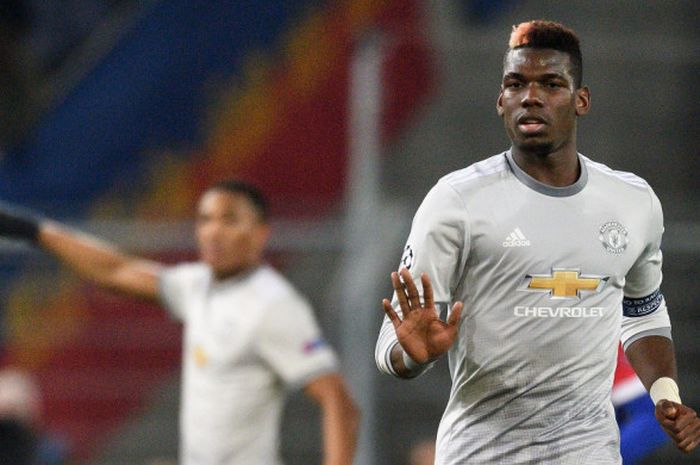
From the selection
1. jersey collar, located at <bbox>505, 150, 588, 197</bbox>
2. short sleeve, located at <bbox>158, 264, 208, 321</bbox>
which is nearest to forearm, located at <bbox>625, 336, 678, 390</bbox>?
jersey collar, located at <bbox>505, 150, 588, 197</bbox>

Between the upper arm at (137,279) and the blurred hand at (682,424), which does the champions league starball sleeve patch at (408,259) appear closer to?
the blurred hand at (682,424)

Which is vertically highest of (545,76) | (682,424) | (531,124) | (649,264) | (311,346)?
(545,76)

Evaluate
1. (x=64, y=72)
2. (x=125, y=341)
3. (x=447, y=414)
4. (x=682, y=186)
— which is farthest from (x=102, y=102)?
(x=447, y=414)

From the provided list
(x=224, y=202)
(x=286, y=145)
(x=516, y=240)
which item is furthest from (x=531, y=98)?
(x=286, y=145)

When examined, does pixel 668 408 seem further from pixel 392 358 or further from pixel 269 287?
pixel 269 287

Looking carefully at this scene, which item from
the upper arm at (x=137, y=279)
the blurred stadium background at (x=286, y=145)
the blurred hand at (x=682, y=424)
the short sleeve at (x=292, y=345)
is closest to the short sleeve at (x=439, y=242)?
the blurred hand at (x=682, y=424)

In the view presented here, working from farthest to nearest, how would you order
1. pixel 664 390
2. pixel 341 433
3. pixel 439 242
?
1. pixel 341 433
2. pixel 664 390
3. pixel 439 242

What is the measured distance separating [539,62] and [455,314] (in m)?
0.67

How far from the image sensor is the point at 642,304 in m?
3.84

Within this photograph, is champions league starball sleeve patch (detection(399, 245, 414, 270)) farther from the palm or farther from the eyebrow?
the eyebrow

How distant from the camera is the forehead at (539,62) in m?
3.47

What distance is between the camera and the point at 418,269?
3.39 meters

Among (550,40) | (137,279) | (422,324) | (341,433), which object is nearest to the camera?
(422,324)

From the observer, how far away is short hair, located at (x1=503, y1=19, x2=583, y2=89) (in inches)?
138
